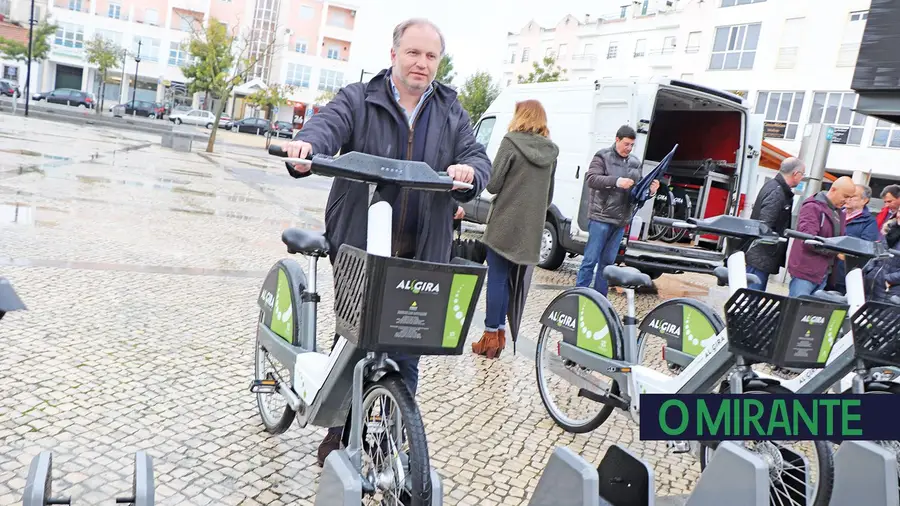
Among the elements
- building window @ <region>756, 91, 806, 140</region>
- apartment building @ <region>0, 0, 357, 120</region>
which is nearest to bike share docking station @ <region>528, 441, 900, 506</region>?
building window @ <region>756, 91, 806, 140</region>

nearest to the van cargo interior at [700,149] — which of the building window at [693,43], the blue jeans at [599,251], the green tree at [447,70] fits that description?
the blue jeans at [599,251]

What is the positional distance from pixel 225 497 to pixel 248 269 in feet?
14.4

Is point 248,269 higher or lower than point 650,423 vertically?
lower

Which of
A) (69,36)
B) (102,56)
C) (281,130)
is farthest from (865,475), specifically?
(69,36)

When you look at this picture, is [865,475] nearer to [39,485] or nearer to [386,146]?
[386,146]

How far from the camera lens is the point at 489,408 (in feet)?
13.4

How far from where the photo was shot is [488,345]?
509cm

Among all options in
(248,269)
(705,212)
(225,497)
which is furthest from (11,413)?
(705,212)

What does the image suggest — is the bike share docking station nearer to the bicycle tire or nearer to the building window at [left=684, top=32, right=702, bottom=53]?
the bicycle tire

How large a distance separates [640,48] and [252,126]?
80.8 ft

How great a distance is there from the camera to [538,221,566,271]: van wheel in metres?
9.23

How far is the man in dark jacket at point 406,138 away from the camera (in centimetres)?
271

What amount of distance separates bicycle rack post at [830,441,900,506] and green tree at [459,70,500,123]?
1845 inches

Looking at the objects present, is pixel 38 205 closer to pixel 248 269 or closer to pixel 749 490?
pixel 248 269
